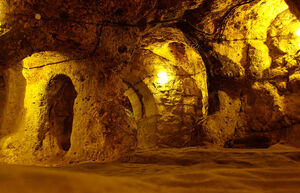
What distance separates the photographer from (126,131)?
3.47m

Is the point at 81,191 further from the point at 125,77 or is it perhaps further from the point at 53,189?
the point at 125,77

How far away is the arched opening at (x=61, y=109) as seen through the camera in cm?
414

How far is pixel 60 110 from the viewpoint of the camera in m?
5.34

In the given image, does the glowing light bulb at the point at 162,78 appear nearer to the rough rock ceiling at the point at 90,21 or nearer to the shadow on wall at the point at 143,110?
the shadow on wall at the point at 143,110

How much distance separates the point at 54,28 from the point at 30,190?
2706 mm

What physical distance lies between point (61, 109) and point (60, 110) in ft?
0.13

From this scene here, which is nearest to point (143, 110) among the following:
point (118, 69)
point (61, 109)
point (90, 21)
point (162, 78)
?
point (162, 78)

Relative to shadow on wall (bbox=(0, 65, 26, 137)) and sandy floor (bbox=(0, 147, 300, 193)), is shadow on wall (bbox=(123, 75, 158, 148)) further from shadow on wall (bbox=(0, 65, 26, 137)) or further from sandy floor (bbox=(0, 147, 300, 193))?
sandy floor (bbox=(0, 147, 300, 193))

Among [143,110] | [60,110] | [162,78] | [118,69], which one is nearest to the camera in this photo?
[118,69]

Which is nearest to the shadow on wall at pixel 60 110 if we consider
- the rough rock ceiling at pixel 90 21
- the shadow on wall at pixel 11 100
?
the shadow on wall at pixel 11 100

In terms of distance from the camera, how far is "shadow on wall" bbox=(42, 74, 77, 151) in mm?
4109

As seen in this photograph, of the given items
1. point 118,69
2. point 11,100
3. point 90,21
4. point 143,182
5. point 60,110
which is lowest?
point 143,182

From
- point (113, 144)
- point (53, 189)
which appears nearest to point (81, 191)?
point (53, 189)

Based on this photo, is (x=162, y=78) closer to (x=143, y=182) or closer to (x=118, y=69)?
(x=118, y=69)
